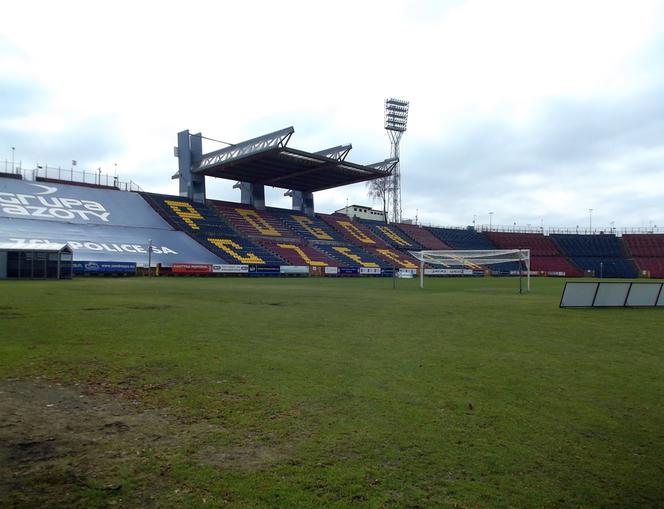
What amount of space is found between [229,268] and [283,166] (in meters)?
17.0

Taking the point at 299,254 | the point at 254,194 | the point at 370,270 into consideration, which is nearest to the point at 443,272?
the point at 370,270

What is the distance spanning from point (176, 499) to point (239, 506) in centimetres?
48

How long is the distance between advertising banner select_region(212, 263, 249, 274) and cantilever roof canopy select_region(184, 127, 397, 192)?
1340cm

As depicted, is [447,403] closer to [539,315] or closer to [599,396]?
[599,396]

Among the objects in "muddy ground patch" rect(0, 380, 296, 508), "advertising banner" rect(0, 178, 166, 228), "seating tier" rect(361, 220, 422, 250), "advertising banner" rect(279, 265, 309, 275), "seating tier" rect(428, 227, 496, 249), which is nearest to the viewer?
"muddy ground patch" rect(0, 380, 296, 508)

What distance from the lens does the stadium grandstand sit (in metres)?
46.9

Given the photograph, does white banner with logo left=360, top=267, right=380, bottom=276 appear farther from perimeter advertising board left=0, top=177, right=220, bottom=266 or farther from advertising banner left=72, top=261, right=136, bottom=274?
advertising banner left=72, top=261, right=136, bottom=274

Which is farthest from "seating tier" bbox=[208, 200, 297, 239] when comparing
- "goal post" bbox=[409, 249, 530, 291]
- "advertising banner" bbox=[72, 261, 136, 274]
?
"goal post" bbox=[409, 249, 530, 291]

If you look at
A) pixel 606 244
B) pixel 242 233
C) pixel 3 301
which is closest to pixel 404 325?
pixel 3 301

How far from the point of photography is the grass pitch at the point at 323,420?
11.6 ft

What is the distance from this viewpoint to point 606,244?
9469 cm

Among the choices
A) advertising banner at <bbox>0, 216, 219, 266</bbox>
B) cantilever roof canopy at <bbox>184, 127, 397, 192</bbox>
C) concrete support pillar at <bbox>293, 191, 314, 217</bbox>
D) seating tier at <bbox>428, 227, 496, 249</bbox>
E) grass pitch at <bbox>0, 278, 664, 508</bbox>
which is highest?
cantilever roof canopy at <bbox>184, 127, 397, 192</bbox>

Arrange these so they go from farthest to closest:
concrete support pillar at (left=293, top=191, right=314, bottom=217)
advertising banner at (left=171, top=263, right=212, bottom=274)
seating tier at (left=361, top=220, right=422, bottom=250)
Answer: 1. seating tier at (left=361, top=220, right=422, bottom=250)
2. concrete support pillar at (left=293, top=191, right=314, bottom=217)
3. advertising banner at (left=171, top=263, right=212, bottom=274)

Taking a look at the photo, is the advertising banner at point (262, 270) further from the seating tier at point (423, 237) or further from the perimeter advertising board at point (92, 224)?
the seating tier at point (423, 237)
